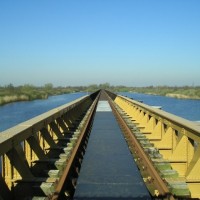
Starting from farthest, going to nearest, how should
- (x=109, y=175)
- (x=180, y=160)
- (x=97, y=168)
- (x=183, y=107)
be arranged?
(x=183, y=107) → (x=97, y=168) → (x=109, y=175) → (x=180, y=160)

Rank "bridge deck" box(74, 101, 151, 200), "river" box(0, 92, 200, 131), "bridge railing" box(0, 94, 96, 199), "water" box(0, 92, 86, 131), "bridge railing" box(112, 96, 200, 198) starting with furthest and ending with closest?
"river" box(0, 92, 200, 131), "water" box(0, 92, 86, 131), "bridge deck" box(74, 101, 151, 200), "bridge railing" box(112, 96, 200, 198), "bridge railing" box(0, 94, 96, 199)

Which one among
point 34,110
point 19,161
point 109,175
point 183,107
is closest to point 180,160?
point 109,175

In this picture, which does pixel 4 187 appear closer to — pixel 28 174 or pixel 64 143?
pixel 28 174

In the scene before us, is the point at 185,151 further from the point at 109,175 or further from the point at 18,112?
the point at 18,112

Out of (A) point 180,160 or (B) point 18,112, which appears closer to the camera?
(A) point 180,160

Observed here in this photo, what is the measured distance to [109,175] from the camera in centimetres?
764

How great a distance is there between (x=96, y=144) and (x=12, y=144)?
Result: 631 centimetres

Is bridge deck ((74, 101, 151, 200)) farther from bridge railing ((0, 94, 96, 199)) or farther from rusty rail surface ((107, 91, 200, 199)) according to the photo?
bridge railing ((0, 94, 96, 199))

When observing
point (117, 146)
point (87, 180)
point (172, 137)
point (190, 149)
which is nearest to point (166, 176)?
point (190, 149)

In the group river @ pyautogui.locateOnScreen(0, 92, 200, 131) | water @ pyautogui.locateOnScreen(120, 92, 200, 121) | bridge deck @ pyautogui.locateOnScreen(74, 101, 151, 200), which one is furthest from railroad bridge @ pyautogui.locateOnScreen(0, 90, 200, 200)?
water @ pyautogui.locateOnScreen(120, 92, 200, 121)

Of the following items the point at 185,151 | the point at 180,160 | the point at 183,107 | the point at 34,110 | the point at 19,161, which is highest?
the point at 19,161

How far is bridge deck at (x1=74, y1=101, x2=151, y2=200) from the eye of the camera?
637 cm

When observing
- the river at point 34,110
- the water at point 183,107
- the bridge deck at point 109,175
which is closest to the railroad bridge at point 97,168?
the bridge deck at point 109,175

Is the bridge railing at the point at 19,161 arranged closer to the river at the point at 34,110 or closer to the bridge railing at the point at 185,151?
the bridge railing at the point at 185,151
